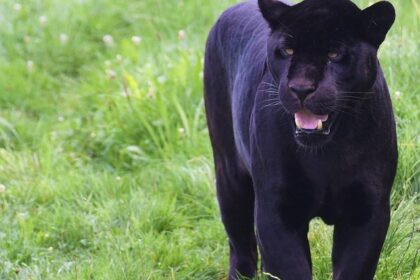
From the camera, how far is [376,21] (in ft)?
11.7

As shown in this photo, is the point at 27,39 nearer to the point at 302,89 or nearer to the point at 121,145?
the point at 121,145

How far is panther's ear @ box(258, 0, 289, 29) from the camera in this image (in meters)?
3.70

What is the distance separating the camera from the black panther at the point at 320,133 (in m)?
3.56

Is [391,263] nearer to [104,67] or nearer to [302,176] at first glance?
[302,176]

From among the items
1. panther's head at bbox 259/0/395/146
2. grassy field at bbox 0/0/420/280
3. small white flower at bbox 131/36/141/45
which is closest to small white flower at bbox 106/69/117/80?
grassy field at bbox 0/0/420/280

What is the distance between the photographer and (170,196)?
5945mm

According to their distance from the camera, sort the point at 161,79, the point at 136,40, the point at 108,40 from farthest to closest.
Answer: the point at 108,40, the point at 136,40, the point at 161,79

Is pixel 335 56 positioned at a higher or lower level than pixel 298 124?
higher

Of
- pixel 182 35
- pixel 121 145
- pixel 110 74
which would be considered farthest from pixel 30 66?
pixel 121 145

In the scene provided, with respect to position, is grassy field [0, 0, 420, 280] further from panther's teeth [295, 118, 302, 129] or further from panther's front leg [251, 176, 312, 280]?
panther's teeth [295, 118, 302, 129]

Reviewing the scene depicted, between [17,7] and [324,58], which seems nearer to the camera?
[324,58]

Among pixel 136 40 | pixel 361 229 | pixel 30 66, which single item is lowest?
pixel 30 66

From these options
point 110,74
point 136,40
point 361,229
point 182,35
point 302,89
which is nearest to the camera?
point 302,89

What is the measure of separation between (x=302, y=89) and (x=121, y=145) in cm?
Answer: 338
